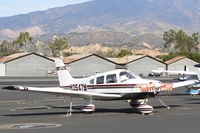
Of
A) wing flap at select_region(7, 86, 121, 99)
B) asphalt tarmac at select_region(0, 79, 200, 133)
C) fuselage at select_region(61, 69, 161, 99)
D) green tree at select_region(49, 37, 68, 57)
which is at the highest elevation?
green tree at select_region(49, 37, 68, 57)

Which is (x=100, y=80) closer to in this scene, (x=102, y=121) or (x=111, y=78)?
(x=111, y=78)

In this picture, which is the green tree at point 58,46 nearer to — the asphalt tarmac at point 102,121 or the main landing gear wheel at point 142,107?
the asphalt tarmac at point 102,121

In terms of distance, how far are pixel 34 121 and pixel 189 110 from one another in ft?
29.8

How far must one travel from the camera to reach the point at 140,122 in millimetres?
19016

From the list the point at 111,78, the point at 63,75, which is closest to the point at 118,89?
the point at 111,78

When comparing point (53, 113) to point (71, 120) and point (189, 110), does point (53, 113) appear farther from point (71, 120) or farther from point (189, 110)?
point (189, 110)

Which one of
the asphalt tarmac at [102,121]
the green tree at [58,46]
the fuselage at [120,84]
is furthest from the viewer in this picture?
the green tree at [58,46]

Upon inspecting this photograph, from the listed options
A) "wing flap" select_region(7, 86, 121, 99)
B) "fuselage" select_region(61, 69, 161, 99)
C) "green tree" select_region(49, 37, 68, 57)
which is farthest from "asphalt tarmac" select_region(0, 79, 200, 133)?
"green tree" select_region(49, 37, 68, 57)

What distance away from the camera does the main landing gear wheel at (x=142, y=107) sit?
73.3 ft

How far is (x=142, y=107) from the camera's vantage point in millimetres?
22578

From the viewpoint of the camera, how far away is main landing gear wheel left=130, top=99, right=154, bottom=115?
22344 millimetres

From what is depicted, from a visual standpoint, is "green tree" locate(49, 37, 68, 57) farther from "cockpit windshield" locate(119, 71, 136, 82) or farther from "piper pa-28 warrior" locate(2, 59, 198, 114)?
"cockpit windshield" locate(119, 71, 136, 82)

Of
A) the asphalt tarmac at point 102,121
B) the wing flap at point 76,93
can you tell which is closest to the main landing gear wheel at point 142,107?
the asphalt tarmac at point 102,121

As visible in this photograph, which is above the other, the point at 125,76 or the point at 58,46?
the point at 58,46
